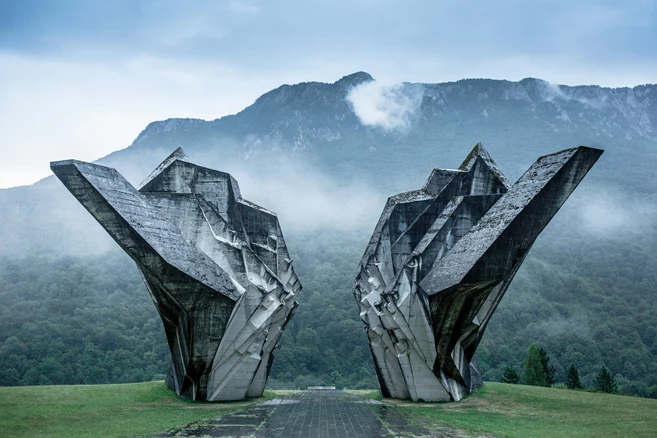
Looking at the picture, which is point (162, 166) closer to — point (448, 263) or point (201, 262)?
point (201, 262)

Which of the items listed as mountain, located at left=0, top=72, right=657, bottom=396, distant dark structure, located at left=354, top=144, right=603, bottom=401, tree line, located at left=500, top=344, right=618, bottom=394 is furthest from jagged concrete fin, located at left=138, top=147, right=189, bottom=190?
mountain, located at left=0, top=72, right=657, bottom=396

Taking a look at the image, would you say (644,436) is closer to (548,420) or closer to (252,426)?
(548,420)

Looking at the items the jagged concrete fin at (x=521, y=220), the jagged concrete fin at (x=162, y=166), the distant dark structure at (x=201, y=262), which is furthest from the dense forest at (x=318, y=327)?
the jagged concrete fin at (x=521, y=220)

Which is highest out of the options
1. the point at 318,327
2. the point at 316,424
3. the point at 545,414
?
the point at 316,424

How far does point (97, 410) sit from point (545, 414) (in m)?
13.3

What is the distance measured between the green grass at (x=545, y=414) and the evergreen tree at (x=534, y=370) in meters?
16.6

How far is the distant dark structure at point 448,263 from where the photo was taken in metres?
18.3

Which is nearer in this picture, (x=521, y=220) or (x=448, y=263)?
(x=521, y=220)

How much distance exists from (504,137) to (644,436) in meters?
116

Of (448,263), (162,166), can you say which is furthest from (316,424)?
(162,166)

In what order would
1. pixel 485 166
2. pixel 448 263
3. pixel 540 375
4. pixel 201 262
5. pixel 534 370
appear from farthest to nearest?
pixel 534 370 < pixel 540 375 < pixel 485 166 < pixel 201 262 < pixel 448 263

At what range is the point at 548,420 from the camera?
53.9 ft

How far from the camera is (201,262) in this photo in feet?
64.5

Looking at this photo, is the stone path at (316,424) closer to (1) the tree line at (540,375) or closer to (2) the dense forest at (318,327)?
(1) the tree line at (540,375)
